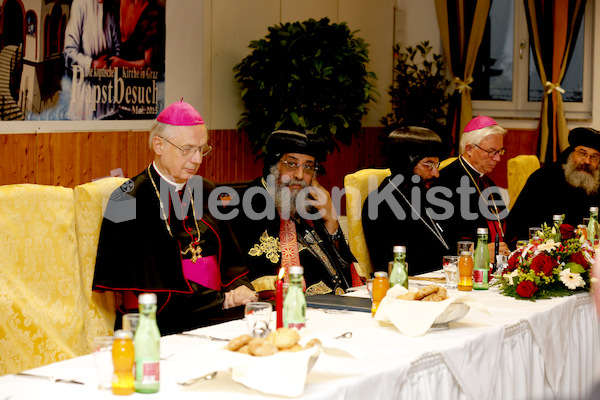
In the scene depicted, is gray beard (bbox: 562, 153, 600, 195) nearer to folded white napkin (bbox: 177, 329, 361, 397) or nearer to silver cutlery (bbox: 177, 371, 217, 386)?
folded white napkin (bbox: 177, 329, 361, 397)

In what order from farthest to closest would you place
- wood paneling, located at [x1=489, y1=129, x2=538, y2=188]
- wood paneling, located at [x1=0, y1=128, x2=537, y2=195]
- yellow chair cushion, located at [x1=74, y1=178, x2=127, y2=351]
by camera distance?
1. wood paneling, located at [x1=489, y1=129, x2=538, y2=188]
2. wood paneling, located at [x1=0, y1=128, x2=537, y2=195]
3. yellow chair cushion, located at [x1=74, y1=178, x2=127, y2=351]

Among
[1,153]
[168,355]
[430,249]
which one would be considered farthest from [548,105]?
[168,355]

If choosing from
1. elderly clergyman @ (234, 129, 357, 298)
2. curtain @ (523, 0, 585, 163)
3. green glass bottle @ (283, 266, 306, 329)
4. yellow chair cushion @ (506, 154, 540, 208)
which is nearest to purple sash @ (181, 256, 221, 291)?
elderly clergyman @ (234, 129, 357, 298)

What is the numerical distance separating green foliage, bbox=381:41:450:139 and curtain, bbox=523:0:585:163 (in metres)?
0.95

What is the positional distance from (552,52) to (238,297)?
558 cm

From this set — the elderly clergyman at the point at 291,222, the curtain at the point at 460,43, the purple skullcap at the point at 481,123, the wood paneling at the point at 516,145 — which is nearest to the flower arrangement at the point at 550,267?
the elderly clergyman at the point at 291,222

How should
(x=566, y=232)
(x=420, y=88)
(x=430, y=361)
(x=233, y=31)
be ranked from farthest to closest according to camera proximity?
(x=420, y=88), (x=233, y=31), (x=566, y=232), (x=430, y=361)

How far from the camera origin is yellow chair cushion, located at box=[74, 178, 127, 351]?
3.24 metres

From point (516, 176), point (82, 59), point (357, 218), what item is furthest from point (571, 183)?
point (82, 59)

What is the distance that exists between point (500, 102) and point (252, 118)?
9.35 feet

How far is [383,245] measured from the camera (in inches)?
176

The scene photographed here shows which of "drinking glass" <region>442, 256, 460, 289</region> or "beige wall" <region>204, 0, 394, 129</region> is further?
"beige wall" <region>204, 0, 394, 129</region>

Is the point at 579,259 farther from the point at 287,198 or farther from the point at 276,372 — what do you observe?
the point at 276,372

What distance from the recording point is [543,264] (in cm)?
341
